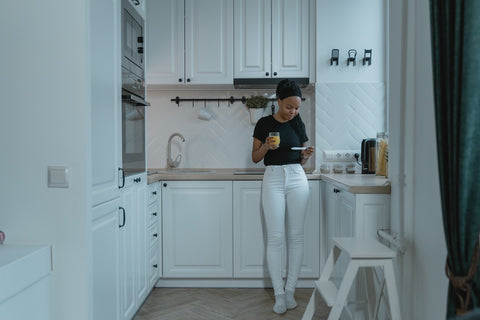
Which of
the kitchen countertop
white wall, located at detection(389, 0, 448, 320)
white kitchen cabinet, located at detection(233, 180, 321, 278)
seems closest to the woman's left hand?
the kitchen countertop

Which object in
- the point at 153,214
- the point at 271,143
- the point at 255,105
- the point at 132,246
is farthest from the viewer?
the point at 255,105

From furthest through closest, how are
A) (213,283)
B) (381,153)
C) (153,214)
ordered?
(213,283) → (153,214) → (381,153)

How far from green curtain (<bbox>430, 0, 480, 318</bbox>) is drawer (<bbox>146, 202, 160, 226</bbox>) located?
197 cm

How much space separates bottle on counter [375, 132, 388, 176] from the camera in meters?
2.62

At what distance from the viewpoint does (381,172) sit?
8.84 feet

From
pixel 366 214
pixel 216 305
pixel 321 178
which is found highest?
pixel 321 178

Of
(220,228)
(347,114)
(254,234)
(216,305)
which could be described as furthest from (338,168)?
(216,305)

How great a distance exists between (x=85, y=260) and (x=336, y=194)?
165 cm

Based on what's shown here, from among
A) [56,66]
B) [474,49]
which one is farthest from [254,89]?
[474,49]

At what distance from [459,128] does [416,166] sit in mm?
586

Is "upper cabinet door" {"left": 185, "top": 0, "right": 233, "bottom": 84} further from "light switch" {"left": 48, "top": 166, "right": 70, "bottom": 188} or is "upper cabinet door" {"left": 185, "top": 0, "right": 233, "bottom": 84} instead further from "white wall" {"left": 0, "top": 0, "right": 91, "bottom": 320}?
"light switch" {"left": 48, "top": 166, "right": 70, "bottom": 188}

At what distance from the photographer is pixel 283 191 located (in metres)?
2.66

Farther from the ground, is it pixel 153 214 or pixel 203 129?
pixel 203 129

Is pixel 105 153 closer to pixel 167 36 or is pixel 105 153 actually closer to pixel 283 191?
pixel 283 191
